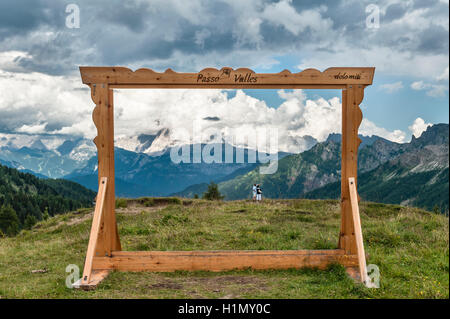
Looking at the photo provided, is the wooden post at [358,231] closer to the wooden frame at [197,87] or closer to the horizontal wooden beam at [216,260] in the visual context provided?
the wooden frame at [197,87]

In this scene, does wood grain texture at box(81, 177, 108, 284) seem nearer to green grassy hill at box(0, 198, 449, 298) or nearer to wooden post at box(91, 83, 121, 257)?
wooden post at box(91, 83, 121, 257)

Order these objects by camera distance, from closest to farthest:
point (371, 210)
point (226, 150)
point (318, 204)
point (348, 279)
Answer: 1. point (348, 279)
2. point (226, 150)
3. point (371, 210)
4. point (318, 204)

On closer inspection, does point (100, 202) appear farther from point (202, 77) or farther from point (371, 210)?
point (371, 210)

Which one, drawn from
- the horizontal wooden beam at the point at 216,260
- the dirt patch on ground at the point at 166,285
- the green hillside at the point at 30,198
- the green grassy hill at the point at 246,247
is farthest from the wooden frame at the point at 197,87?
the green hillside at the point at 30,198

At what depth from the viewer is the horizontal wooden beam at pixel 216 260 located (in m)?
7.91

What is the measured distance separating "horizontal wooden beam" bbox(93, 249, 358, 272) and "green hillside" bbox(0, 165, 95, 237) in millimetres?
75367

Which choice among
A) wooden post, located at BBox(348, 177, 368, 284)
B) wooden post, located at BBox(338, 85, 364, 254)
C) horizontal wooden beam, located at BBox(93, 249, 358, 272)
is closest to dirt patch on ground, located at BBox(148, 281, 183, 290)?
horizontal wooden beam, located at BBox(93, 249, 358, 272)

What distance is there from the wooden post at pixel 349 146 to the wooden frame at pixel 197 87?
0.02m

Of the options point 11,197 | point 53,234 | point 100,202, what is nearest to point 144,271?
point 100,202

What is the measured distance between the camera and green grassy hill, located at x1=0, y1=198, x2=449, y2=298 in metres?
6.60

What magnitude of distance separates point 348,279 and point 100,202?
4976 millimetres

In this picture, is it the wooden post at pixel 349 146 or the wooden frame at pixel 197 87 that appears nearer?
the wooden frame at pixel 197 87

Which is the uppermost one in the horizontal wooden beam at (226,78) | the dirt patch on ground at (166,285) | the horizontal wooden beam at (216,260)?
the horizontal wooden beam at (226,78)

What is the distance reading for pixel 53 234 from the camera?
15188 millimetres
